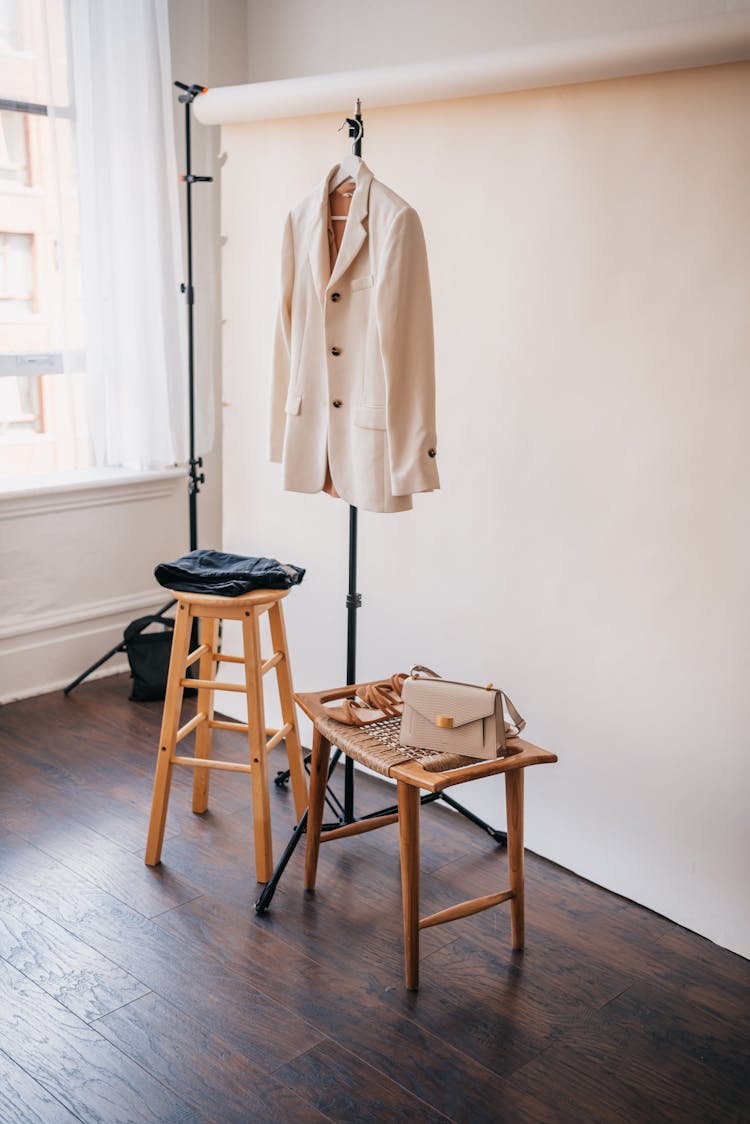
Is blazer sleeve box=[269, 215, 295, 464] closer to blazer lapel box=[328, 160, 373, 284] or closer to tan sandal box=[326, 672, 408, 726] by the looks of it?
blazer lapel box=[328, 160, 373, 284]

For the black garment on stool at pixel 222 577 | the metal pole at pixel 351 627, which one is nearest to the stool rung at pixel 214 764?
the metal pole at pixel 351 627

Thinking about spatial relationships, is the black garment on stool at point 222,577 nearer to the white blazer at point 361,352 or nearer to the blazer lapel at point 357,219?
the white blazer at point 361,352

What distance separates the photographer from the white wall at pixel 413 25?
2643 millimetres

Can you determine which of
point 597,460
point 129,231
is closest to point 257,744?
point 597,460

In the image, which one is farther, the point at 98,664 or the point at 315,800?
the point at 98,664

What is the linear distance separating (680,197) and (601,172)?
0.22 metres

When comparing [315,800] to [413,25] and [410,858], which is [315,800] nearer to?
[410,858]

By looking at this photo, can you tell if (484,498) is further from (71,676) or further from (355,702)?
(71,676)

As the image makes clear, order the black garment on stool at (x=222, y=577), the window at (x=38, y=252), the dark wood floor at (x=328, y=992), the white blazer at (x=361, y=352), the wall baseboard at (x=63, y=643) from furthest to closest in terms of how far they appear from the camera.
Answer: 1. the wall baseboard at (x=63, y=643)
2. the window at (x=38, y=252)
3. the black garment on stool at (x=222, y=577)
4. the white blazer at (x=361, y=352)
5. the dark wood floor at (x=328, y=992)

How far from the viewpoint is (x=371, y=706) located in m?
2.35

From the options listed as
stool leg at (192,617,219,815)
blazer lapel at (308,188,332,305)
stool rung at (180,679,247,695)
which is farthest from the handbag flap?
blazer lapel at (308,188,332,305)

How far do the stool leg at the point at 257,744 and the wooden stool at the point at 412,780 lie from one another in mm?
105

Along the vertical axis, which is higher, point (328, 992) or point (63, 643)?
point (63, 643)

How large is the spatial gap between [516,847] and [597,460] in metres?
0.91
